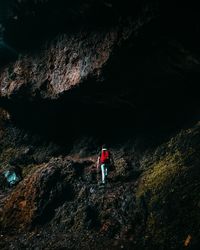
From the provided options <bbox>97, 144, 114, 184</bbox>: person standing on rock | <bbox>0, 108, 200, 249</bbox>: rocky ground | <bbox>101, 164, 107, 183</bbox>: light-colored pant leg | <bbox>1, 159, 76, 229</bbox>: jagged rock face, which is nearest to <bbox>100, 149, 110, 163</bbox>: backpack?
<bbox>97, 144, 114, 184</bbox>: person standing on rock

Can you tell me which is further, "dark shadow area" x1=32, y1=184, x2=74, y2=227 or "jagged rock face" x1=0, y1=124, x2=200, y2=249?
"dark shadow area" x1=32, y1=184, x2=74, y2=227

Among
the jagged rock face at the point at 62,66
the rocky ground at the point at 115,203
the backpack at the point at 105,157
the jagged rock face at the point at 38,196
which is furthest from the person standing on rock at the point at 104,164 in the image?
the jagged rock face at the point at 62,66

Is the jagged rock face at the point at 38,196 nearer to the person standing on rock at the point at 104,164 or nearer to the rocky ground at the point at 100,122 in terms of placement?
the rocky ground at the point at 100,122

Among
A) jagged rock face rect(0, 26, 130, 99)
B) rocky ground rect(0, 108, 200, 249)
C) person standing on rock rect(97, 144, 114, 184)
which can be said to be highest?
jagged rock face rect(0, 26, 130, 99)

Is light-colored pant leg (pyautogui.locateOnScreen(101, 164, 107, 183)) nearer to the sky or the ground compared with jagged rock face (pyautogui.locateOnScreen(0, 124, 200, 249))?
nearer to the sky

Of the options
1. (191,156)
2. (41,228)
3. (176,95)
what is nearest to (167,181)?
(191,156)

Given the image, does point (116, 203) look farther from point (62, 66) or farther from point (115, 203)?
point (62, 66)

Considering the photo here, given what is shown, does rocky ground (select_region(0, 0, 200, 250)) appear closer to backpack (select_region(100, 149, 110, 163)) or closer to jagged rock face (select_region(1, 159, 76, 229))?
jagged rock face (select_region(1, 159, 76, 229))

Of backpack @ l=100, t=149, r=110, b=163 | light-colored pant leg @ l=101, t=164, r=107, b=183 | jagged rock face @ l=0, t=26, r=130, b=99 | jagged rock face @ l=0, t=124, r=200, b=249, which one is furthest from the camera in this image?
backpack @ l=100, t=149, r=110, b=163

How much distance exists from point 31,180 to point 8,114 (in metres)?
7.16

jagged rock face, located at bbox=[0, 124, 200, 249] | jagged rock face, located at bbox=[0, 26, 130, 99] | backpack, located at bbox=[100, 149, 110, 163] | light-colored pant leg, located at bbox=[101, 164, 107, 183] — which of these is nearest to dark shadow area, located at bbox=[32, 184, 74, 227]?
jagged rock face, located at bbox=[0, 124, 200, 249]

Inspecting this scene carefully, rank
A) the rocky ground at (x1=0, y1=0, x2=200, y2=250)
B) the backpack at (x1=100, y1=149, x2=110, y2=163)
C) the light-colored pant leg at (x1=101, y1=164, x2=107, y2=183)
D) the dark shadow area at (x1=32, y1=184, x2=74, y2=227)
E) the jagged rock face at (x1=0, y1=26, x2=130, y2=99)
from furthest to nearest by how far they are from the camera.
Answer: the backpack at (x1=100, y1=149, x2=110, y2=163) < the light-colored pant leg at (x1=101, y1=164, x2=107, y2=183) < the dark shadow area at (x1=32, y1=184, x2=74, y2=227) < the jagged rock face at (x1=0, y1=26, x2=130, y2=99) < the rocky ground at (x1=0, y1=0, x2=200, y2=250)

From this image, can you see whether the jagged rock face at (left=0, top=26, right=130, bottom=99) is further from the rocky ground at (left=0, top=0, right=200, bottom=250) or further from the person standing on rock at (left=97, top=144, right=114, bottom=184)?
the person standing on rock at (left=97, top=144, right=114, bottom=184)

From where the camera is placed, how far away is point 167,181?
15.4 metres
